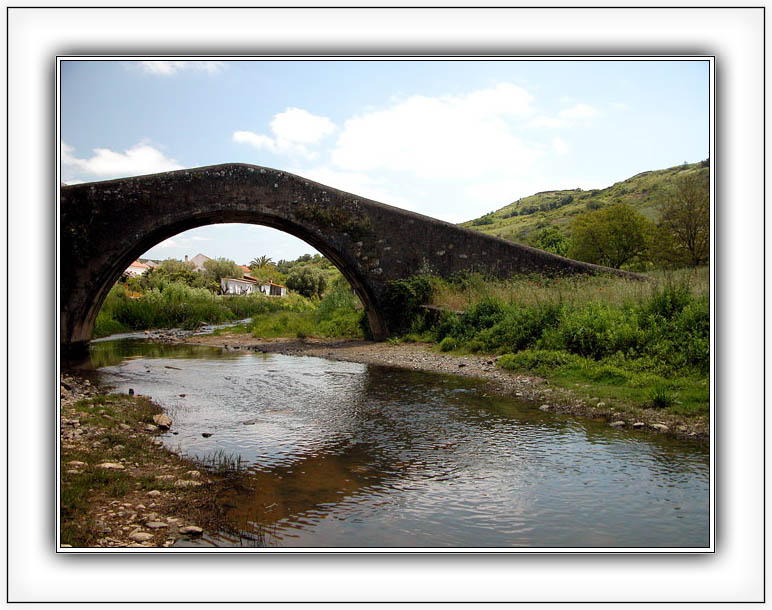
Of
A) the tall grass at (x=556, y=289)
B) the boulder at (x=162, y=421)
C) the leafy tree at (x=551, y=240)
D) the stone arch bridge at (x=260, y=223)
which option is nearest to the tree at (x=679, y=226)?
the tall grass at (x=556, y=289)

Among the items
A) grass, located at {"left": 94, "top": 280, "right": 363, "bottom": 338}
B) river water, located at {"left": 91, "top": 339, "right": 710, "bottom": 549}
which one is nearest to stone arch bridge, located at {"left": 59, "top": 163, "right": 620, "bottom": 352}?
grass, located at {"left": 94, "top": 280, "right": 363, "bottom": 338}

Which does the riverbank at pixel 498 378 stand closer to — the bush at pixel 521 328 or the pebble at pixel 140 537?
the bush at pixel 521 328

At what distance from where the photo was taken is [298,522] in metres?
3.74

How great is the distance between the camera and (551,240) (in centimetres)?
3428

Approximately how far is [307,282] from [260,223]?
4332 cm

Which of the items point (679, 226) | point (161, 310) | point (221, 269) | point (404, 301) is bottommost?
point (161, 310)

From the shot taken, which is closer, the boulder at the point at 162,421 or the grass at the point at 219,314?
the boulder at the point at 162,421

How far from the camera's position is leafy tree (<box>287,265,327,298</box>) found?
59.3 metres

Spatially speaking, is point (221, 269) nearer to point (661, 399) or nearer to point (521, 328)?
point (521, 328)

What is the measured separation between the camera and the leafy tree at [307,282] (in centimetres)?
5934

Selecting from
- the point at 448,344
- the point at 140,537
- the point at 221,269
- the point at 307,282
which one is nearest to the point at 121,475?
the point at 140,537

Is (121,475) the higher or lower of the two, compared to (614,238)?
lower

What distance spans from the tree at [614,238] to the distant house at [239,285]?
48.3 metres

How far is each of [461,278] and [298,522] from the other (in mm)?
12974
